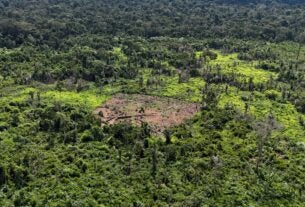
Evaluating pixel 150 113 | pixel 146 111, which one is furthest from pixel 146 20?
pixel 150 113

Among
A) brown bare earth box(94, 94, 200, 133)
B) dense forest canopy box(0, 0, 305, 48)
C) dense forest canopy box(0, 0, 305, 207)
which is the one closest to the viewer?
dense forest canopy box(0, 0, 305, 207)

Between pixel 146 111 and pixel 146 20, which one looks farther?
pixel 146 20

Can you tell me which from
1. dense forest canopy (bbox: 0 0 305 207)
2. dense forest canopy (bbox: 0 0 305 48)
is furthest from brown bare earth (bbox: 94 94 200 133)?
dense forest canopy (bbox: 0 0 305 48)

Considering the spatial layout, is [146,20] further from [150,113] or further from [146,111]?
[150,113]

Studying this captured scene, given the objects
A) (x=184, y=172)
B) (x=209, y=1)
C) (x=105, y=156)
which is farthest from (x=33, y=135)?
(x=209, y=1)

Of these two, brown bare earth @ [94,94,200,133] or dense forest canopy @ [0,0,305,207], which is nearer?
dense forest canopy @ [0,0,305,207]

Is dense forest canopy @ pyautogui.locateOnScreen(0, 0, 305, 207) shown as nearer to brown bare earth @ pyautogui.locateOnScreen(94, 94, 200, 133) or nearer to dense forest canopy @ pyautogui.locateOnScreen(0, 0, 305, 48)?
brown bare earth @ pyautogui.locateOnScreen(94, 94, 200, 133)
